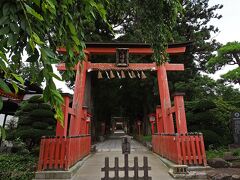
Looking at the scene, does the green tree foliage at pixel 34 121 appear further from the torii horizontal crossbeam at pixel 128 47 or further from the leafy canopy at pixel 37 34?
the leafy canopy at pixel 37 34

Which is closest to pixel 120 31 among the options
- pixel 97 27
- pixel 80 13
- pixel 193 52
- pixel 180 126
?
pixel 97 27

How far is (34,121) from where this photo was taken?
10.8m

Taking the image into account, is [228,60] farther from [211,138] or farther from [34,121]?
[34,121]

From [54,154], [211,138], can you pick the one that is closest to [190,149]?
[54,154]

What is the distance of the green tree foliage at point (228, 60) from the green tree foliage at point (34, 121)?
41.4 feet

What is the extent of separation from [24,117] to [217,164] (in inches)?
306

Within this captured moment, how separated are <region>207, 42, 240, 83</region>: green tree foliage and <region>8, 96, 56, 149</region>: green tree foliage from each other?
1261 centimetres

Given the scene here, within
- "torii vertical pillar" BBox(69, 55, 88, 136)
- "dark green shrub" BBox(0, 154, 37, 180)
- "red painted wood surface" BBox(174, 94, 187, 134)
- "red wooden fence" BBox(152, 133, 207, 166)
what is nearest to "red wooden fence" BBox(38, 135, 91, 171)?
"dark green shrub" BBox(0, 154, 37, 180)

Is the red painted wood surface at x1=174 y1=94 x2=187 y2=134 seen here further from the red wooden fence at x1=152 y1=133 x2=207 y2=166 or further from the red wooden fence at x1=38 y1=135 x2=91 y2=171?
the red wooden fence at x1=38 y1=135 x2=91 y2=171

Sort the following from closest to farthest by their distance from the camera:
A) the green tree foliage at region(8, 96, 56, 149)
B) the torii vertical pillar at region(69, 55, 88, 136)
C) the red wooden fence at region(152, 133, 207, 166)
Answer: the red wooden fence at region(152, 133, 207, 166)
the torii vertical pillar at region(69, 55, 88, 136)
the green tree foliage at region(8, 96, 56, 149)

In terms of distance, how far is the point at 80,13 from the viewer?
2.82 meters

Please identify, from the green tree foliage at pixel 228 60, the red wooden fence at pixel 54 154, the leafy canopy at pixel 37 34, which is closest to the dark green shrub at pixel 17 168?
the red wooden fence at pixel 54 154

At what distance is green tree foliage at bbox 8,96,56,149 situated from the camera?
1038 cm

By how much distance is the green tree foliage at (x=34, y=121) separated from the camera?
10.4m
